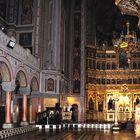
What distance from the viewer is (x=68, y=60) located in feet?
128

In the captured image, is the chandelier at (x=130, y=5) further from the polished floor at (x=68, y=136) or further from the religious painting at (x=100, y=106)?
the religious painting at (x=100, y=106)

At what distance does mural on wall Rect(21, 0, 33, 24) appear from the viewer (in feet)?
101

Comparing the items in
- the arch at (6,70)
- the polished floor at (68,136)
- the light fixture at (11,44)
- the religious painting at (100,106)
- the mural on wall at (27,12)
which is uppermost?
the mural on wall at (27,12)

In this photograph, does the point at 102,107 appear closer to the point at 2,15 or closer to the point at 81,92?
the point at 81,92

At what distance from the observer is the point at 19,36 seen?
3094 cm

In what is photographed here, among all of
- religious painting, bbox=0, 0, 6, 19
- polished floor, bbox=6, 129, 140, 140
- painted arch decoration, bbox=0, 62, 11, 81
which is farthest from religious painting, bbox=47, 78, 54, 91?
painted arch decoration, bbox=0, 62, 11, 81

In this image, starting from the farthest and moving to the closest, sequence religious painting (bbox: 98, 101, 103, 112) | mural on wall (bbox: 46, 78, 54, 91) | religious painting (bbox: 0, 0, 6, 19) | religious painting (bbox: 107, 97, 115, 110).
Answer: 1. religious painting (bbox: 107, 97, 115, 110)
2. religious painting (bbox: 98, 101, 103, 112)
3. mural on wall (bbox: 46, 78, 54, 91)
4. religious painting (bbox: 0, 0, 6, 19)

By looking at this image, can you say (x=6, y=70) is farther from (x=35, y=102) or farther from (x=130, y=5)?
→ (x=130, y=5)

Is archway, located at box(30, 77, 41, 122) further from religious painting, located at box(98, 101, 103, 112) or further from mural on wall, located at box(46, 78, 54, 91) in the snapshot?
religious painting, located at box(98, 101, 103, 112)

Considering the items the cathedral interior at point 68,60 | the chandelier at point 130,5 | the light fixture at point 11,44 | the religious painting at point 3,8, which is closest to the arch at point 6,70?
the cathedral interior at point 68,60

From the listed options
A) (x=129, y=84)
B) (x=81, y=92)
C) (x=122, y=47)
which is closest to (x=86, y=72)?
(x=81, y=92)

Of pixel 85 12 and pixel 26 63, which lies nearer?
pixel 26 63

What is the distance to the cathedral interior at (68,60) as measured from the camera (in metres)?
25.5

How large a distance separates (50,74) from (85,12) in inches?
489
